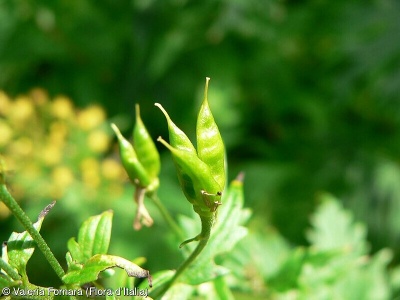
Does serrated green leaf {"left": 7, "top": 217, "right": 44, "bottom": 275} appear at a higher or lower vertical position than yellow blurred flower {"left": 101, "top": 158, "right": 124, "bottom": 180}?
higher

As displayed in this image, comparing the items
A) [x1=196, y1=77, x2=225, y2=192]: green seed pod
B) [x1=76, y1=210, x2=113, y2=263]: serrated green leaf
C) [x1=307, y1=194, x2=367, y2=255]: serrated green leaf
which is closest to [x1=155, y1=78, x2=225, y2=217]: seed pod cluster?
[x1=196, y1=77, x2=225, y2=192]: green seed pod

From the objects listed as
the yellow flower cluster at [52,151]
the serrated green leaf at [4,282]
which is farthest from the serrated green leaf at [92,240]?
the yellow flower cluster at [52,151]

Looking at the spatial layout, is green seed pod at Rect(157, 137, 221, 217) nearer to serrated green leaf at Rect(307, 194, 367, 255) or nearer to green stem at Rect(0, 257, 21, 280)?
green stem at Rect(0, 257, 21, 280)

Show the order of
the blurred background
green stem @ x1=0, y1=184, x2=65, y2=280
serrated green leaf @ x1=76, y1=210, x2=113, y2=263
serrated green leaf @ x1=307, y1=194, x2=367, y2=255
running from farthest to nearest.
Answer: the blurred background < serrated green leaf @ x1=307, y1=194, x2=367, y2=255 < serrated green leaf @ x1=76, y1=210, x2=113, y2=263 < green stem @ x1=0, y1=184, x2=65, y2=280

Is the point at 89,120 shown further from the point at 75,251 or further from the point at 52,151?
the point at 75,251

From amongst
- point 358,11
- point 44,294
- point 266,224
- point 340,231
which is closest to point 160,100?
point 266,224

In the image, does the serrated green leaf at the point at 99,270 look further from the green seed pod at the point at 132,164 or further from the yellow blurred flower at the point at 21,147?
the yellow blurred flower at the point at 21,147
